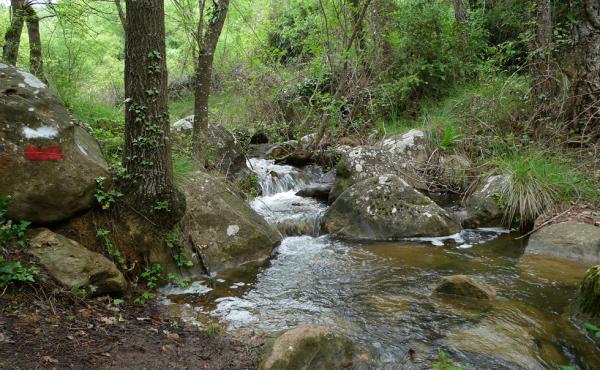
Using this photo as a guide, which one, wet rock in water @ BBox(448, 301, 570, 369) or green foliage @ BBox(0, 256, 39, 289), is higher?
green foliage @ BBox(0, 256, 39, 289)

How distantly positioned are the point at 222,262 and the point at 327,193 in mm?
3995

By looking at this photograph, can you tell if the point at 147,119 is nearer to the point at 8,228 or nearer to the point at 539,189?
the point at 8,228

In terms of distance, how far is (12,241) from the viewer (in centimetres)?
358

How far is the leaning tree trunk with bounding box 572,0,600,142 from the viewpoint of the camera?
25.1 feet

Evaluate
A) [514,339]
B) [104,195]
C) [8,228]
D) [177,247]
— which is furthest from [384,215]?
[8,228]

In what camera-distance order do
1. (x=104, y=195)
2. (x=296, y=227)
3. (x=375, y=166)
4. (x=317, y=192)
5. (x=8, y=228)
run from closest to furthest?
1. (x=8, y=228)
2. (x=104, y=195)
3. (x=296, y=227)
4. (x=375, y=166)
5. (x=317, y=192)

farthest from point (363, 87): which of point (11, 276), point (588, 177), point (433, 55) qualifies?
point (11, 276)

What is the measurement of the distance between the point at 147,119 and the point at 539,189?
5.84 m

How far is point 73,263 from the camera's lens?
3.72 meters

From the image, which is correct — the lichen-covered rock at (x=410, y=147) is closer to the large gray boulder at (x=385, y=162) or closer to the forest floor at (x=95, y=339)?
the large gray boulder at (x=385, y=162)

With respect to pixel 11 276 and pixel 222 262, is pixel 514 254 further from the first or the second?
pixel 11 276

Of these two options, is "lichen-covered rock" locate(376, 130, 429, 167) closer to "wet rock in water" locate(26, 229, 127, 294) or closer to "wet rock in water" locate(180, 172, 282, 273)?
"wet rock in water" locate(180, 172, 282, 273)

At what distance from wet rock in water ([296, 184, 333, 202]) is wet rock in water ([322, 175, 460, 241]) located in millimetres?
1677

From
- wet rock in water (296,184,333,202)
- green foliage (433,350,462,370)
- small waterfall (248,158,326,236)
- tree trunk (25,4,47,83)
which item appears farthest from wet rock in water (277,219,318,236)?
tree trunk (25,4,47,83)
